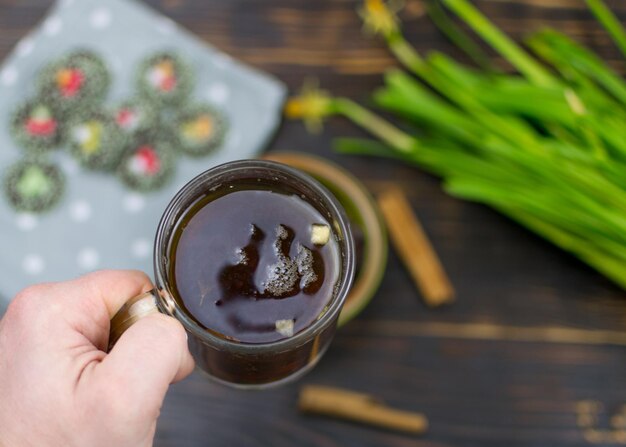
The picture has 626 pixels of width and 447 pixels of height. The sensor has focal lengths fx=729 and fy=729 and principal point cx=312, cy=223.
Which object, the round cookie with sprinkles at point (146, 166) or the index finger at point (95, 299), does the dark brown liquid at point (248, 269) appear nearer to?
the index finger at point (95, 299)

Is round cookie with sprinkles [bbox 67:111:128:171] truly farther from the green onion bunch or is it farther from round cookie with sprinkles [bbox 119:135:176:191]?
the green onion bunch

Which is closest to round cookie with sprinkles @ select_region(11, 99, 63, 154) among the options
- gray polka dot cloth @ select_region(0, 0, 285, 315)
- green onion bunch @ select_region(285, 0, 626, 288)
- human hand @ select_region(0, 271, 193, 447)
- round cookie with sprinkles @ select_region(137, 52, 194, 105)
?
gray polka dot cloth @ select_region(0, 0, 285, 315)

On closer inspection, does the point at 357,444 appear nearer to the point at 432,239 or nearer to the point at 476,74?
the point at 432,239

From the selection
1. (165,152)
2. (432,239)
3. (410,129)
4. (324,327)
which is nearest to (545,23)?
(410,129)

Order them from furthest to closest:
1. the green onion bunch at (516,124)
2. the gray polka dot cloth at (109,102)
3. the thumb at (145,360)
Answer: the gray polka dot cloth at (109,102) → the green onion bunch at (516,124) → the thumb at (145,360)

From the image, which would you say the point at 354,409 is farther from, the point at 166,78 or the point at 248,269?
the point at 166,78

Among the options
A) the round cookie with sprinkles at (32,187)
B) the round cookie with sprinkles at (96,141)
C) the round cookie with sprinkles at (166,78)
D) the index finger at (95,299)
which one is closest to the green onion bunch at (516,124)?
the round cookie with sprinkles at (166,78)
